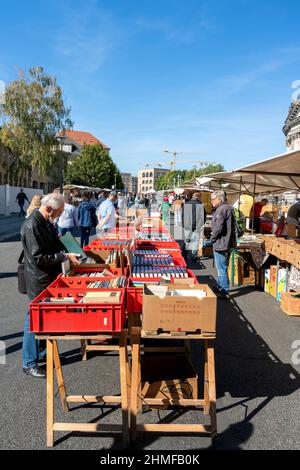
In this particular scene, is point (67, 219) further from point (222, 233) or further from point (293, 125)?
point (293, 125)

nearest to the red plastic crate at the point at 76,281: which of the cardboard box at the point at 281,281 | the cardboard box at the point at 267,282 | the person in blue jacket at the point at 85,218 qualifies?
the cardboard box at the point at 281,281

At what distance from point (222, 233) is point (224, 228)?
0.10 metres

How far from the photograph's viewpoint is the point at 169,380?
11.9 ft

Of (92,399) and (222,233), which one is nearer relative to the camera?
(92,399)

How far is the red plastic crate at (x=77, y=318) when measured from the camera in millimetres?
2818

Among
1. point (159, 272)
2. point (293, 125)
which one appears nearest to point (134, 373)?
point (159, 272)

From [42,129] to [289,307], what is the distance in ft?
115

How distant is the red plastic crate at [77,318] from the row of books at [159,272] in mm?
1195

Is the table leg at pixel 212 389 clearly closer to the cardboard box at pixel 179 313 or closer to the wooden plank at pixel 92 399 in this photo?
the cardboard box at pixel 179 313

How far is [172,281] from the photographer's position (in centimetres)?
374

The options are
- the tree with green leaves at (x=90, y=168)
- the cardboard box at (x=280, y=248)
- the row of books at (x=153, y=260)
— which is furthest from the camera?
the tree with green leaves at (x=90, y=168)

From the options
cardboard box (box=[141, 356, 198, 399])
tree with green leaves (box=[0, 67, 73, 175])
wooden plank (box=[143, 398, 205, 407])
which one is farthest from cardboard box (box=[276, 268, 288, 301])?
tree with green leaves (box=[0, 67, 73, 175])

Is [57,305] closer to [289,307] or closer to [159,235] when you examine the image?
[289,307]

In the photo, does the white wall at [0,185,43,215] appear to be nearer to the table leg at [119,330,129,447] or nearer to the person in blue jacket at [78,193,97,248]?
the person in blue jacket at [78,193,97,248]
